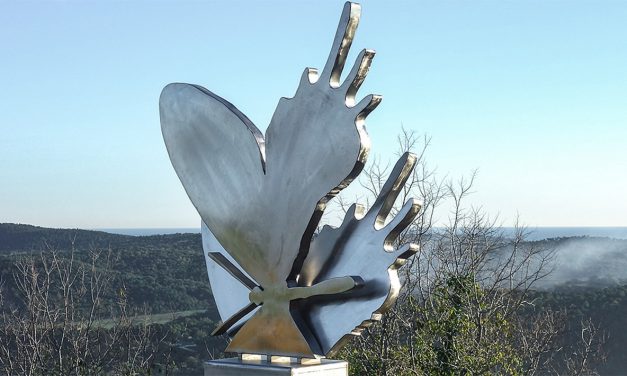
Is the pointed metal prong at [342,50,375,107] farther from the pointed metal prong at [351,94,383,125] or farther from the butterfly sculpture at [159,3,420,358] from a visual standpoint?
the pointed metal prong at [351,94,383,125]

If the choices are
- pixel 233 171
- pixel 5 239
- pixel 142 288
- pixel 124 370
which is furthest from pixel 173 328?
pixel 233 171

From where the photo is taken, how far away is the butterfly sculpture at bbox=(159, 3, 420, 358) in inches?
229

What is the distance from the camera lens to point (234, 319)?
693cm

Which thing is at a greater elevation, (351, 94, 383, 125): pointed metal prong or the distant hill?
(351, 94, 383, 125): pointed metal prong

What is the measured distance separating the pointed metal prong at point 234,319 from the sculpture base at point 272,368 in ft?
1.01

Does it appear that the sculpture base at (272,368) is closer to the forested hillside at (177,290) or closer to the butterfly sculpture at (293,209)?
the butterfly sculpture at (293,209)

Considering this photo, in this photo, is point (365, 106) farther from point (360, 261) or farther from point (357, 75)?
point (360, 261)

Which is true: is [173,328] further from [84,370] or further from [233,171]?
[233,171]

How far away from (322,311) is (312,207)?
0.68 m

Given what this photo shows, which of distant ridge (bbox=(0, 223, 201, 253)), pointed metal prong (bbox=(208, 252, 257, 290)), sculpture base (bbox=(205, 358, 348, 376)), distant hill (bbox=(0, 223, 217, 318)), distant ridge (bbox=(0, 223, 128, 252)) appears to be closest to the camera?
sculpture base (bbox=(205, 358, 348, 376))

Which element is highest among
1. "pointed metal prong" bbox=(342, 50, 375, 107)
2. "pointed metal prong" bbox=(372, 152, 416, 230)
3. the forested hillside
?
"pointed metal prong" bbox=(342, 50, 375, 107)

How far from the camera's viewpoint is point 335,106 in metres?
5.92

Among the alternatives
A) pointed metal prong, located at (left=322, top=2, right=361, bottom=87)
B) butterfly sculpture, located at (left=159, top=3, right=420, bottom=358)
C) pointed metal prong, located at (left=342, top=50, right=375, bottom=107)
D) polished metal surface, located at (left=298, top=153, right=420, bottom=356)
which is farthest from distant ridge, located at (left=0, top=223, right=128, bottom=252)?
pointed metal prong, located at (left=342, top=50, right=375, bottom=107)

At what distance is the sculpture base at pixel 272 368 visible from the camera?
6133 mm
